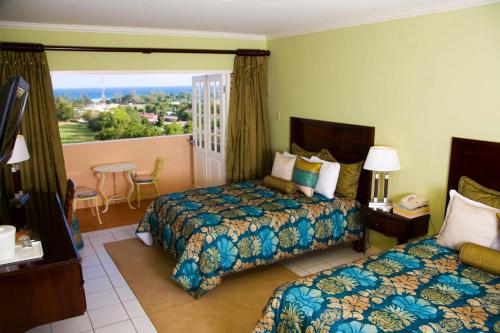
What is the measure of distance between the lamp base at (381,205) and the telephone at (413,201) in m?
0.16

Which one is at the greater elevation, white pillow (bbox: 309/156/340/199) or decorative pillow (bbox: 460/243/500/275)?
white pillow (bbox: 309/156/340/199)

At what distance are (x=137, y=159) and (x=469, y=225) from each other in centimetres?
481

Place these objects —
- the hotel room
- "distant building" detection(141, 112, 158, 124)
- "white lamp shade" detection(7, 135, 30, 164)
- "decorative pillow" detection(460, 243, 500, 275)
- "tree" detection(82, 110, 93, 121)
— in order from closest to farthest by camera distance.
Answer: the hotel room, "decorative pillow" detection(460, 243, 500, 275), "white lamp shade" detection(7, 135, 30, 164), "tree" detection(82, 110, 93, 121), "distant building" detection(141, 112, 158, 124)

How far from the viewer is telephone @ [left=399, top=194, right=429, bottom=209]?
366 centimetres

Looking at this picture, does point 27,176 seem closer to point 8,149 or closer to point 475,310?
point 8,149

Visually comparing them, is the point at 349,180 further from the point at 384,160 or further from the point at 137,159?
the point at 137,159

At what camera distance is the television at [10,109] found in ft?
4.70

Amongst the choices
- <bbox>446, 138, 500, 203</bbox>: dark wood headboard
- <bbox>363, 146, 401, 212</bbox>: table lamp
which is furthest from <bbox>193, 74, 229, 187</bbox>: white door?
<bbox>446, 138, 500, 203</bbox>: dark wood headboard

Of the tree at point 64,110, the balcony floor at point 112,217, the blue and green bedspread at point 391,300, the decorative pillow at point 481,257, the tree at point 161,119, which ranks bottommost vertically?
the balcony floor at point 112,217

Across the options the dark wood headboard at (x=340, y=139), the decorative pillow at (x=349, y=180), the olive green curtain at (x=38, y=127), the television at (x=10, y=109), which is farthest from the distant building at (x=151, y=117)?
the television at (x=10, y=109)

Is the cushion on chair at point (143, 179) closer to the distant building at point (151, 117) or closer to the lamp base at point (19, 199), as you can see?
the distant building at point (151, 117)

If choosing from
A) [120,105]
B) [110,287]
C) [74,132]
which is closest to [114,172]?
[74,132]

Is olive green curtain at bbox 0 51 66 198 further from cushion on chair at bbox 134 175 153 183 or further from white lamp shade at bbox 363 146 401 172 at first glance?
white lamp shade at bbox 363 146 401 172

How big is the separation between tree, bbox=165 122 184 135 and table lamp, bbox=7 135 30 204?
2860 mm
